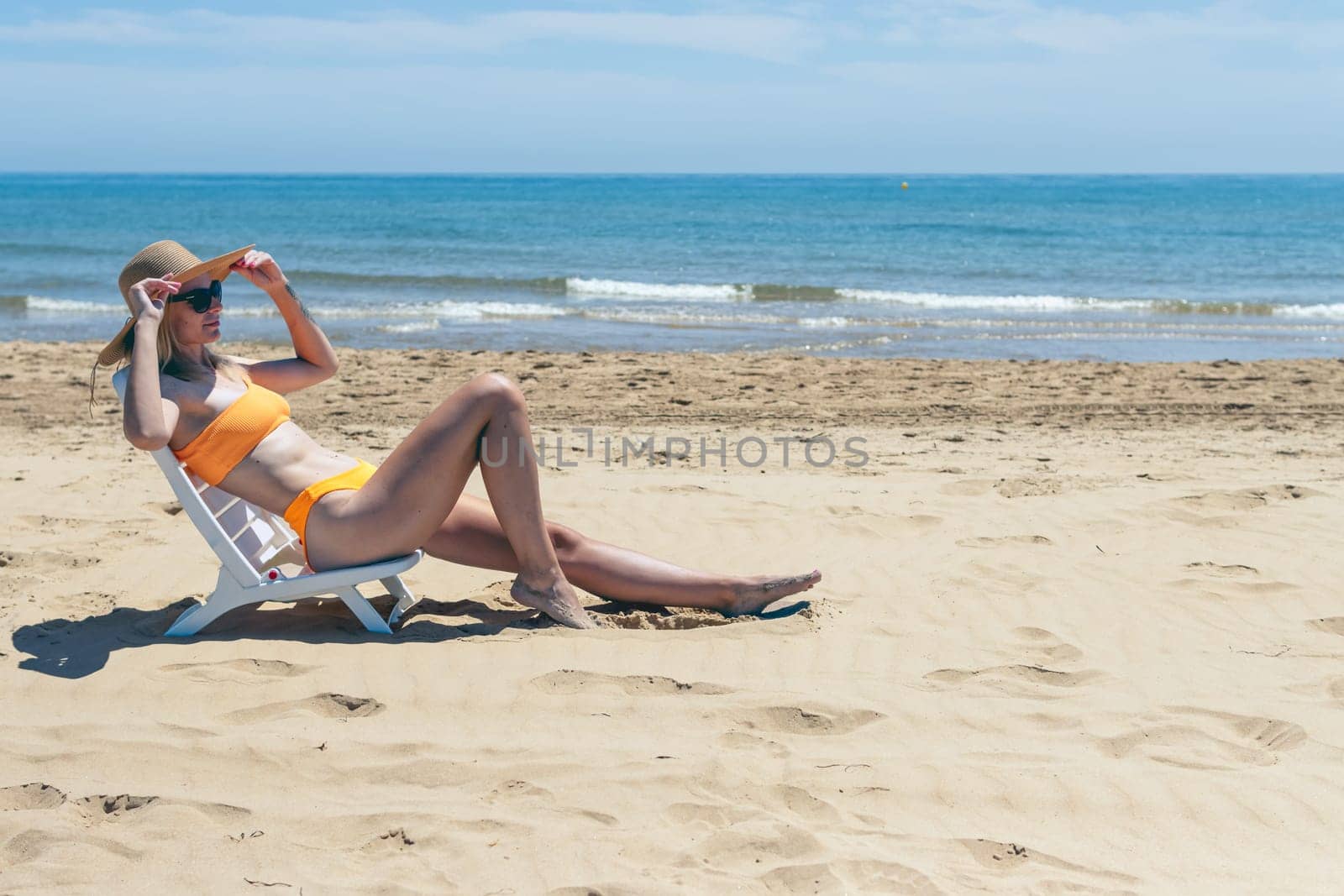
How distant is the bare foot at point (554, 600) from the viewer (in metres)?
3.89

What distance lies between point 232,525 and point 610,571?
1.28 meters

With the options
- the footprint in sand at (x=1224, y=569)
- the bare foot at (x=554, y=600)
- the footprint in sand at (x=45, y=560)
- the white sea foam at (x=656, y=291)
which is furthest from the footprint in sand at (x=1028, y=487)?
the white sea foam at (x=656, y=291)

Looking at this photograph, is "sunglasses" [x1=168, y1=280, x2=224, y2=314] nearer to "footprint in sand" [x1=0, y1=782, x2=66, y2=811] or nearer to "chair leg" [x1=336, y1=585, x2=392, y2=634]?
"chair leg" [x1=336, y1=585, x2=392, y2=634]

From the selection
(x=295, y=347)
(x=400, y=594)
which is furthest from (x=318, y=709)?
(x=295, y=347)

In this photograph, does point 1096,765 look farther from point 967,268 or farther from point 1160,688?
point 967,268

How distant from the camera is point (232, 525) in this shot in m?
3.88

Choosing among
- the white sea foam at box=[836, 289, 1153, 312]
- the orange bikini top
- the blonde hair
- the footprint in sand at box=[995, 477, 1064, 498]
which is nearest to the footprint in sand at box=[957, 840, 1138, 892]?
the orange bikini top

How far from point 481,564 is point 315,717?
Result: 0.99m

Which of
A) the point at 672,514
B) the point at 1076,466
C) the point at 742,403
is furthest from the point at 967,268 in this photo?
the point at 672,514

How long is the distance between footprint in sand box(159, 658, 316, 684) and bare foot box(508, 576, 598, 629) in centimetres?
72

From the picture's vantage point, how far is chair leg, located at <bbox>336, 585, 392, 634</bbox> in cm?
382

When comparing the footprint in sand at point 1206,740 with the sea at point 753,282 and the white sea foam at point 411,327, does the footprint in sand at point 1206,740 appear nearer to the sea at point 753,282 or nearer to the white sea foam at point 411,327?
the sea at point 753,282

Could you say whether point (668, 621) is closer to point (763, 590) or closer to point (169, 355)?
point (763, 590)

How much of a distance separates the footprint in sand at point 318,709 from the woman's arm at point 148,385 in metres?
0.84
